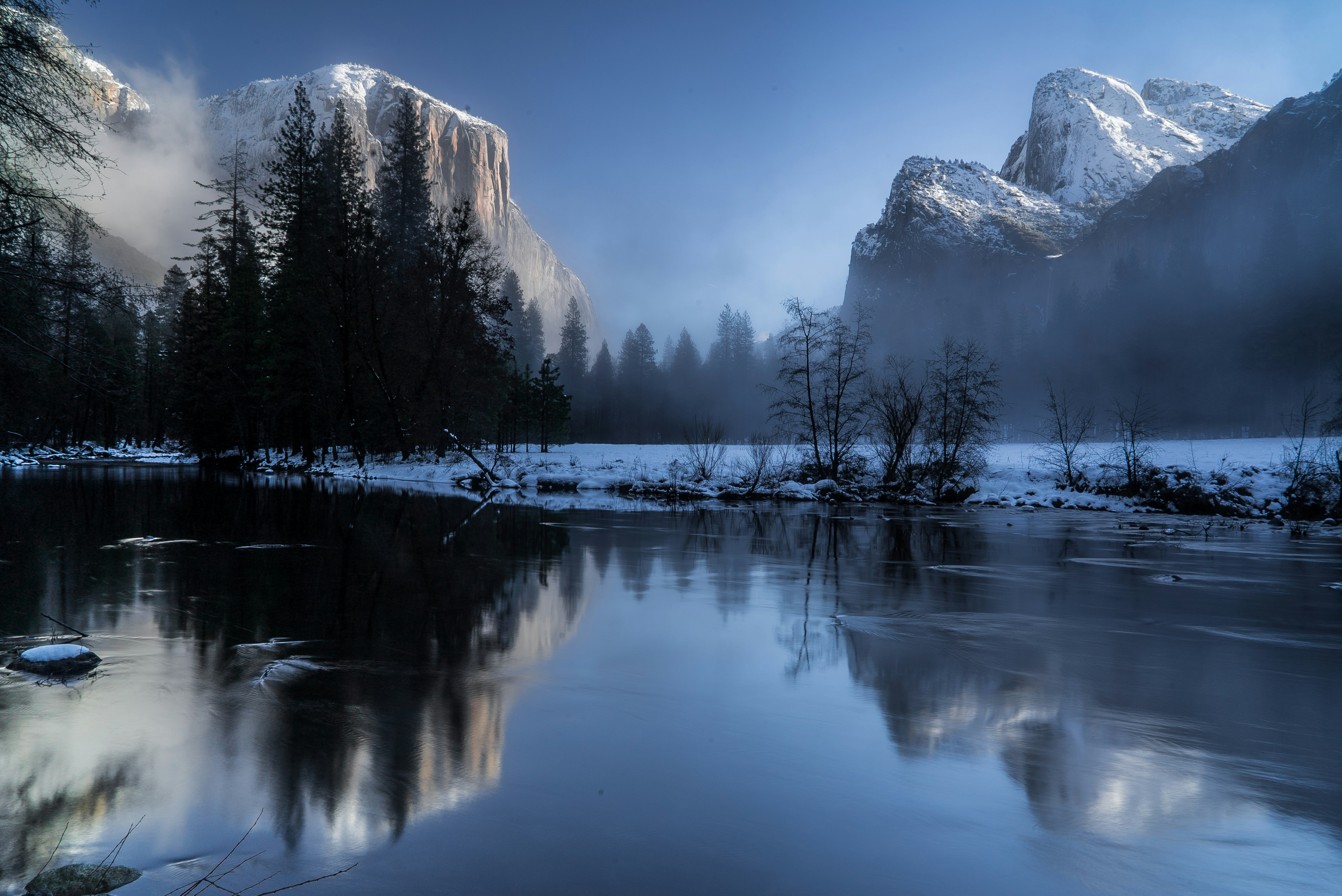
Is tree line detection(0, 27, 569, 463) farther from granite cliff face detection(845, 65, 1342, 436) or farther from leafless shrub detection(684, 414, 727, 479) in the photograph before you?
granite cliff face detection(845, 65, 1342, 436)

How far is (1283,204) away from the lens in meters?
77.9

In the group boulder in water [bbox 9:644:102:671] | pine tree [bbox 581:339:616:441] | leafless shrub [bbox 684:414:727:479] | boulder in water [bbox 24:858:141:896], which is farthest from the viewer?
pine tree [bbox 581:339:616:441]

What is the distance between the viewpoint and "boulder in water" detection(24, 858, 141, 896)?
2094mm

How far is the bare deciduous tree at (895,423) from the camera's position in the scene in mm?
26031

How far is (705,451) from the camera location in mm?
28578

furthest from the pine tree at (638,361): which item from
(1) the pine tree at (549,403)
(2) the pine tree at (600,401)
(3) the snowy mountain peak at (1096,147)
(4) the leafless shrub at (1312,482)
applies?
(3) the snowy mountain peak at (1096,147)

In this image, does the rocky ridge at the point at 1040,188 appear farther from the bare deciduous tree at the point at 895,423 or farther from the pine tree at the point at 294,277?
the bare deciduous tree at the point at 895,423

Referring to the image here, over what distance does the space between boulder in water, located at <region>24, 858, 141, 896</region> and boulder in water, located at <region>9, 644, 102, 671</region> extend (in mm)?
2648

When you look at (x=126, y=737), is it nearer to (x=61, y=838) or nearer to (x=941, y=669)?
(x=61, y=838)

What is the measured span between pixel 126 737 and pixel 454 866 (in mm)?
2126

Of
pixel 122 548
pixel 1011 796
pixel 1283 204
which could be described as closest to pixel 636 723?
pixel 1011 796

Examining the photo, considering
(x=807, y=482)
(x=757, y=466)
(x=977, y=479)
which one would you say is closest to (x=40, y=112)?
(x=757, y=466)

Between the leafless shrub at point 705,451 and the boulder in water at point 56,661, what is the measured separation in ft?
70.6

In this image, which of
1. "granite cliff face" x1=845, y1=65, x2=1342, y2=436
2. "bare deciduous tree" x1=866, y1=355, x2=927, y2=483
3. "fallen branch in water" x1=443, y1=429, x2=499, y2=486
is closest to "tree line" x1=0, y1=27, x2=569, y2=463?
"fallen branch in water" x1=443, y1=429, x2=499, y2=486
